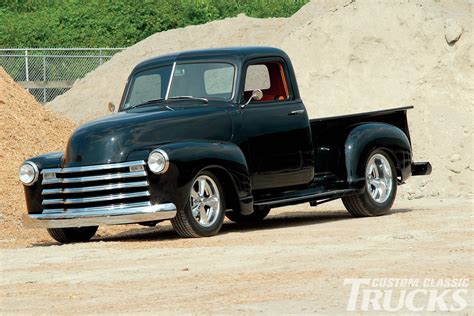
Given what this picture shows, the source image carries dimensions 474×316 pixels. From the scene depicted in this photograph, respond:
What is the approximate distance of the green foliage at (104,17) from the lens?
1854 inches

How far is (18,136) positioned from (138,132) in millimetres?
8119

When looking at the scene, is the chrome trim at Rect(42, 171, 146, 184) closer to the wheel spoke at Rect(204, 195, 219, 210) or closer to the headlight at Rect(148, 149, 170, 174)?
the headlight at Rect(148, 149, 170, 174)

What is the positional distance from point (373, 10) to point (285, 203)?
1341cm

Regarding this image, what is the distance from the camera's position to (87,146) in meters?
14.7

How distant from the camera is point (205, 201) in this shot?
48.7 ft

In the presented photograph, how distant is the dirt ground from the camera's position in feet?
32.7

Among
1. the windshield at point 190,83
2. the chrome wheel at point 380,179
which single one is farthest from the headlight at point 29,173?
the chrome wheel at point 380,179

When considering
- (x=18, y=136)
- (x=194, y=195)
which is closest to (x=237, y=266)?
(x=194, y=195)

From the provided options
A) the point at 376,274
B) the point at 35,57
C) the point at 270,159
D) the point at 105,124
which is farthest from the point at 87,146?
the point at 35,57

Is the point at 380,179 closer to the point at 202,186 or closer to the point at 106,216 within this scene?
the point at 202,186

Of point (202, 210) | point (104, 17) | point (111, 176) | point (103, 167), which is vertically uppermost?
point (104, 17)

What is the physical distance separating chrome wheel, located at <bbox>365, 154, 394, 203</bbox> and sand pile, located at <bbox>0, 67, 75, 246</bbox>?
4.85m

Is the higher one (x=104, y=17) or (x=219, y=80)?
(x=104, y=17)

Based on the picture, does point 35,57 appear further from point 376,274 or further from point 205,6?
point 376,274
